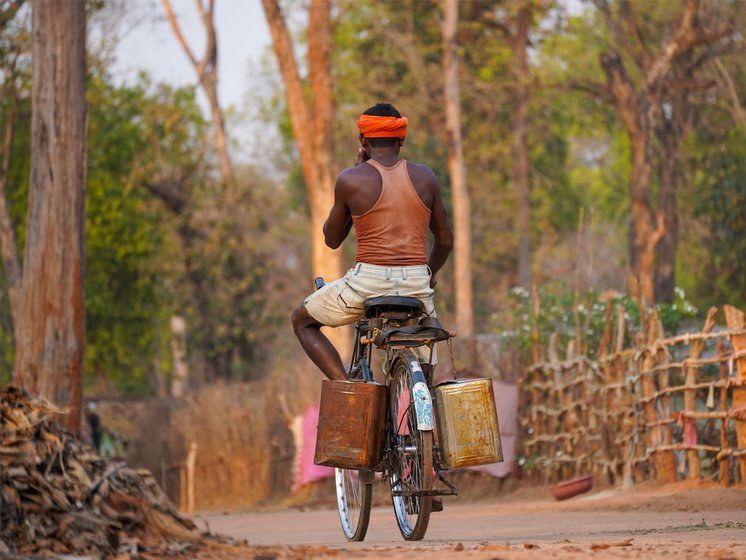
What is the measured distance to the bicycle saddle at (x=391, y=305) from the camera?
7.25 metres

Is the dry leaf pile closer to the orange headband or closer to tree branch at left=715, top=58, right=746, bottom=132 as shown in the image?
the orange headband

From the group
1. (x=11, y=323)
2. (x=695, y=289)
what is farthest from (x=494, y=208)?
(x=11, y=323)

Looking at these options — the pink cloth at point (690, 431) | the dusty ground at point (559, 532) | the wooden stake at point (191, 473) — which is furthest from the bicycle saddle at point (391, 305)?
the wooden stake at point (191, 473)

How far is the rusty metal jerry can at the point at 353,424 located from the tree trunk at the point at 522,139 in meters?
29.6

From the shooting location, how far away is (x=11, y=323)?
37125mm

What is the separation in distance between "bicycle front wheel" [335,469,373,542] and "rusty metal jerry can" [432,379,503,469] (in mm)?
720

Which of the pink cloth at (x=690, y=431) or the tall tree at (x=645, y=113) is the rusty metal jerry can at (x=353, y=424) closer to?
the pink cloth at (x=690, y=431)

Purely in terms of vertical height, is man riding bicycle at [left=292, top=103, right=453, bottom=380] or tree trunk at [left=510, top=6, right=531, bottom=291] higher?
tree trunk at [left=510, top=6, right=531, bottom=291]

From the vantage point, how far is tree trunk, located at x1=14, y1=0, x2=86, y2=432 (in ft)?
Result: 48.4

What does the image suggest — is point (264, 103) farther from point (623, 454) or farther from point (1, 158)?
point (623, 454)

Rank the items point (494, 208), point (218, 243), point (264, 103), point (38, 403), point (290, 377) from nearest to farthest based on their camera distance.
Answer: point (38, 403) < point (290, 377) < point (218, 243) < point (494, 208) < point (264, 103)

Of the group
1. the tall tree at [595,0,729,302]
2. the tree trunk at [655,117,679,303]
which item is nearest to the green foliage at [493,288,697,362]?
the tall tree at [595,0,729,302]

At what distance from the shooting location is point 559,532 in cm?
830

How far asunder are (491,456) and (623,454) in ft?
23.7
